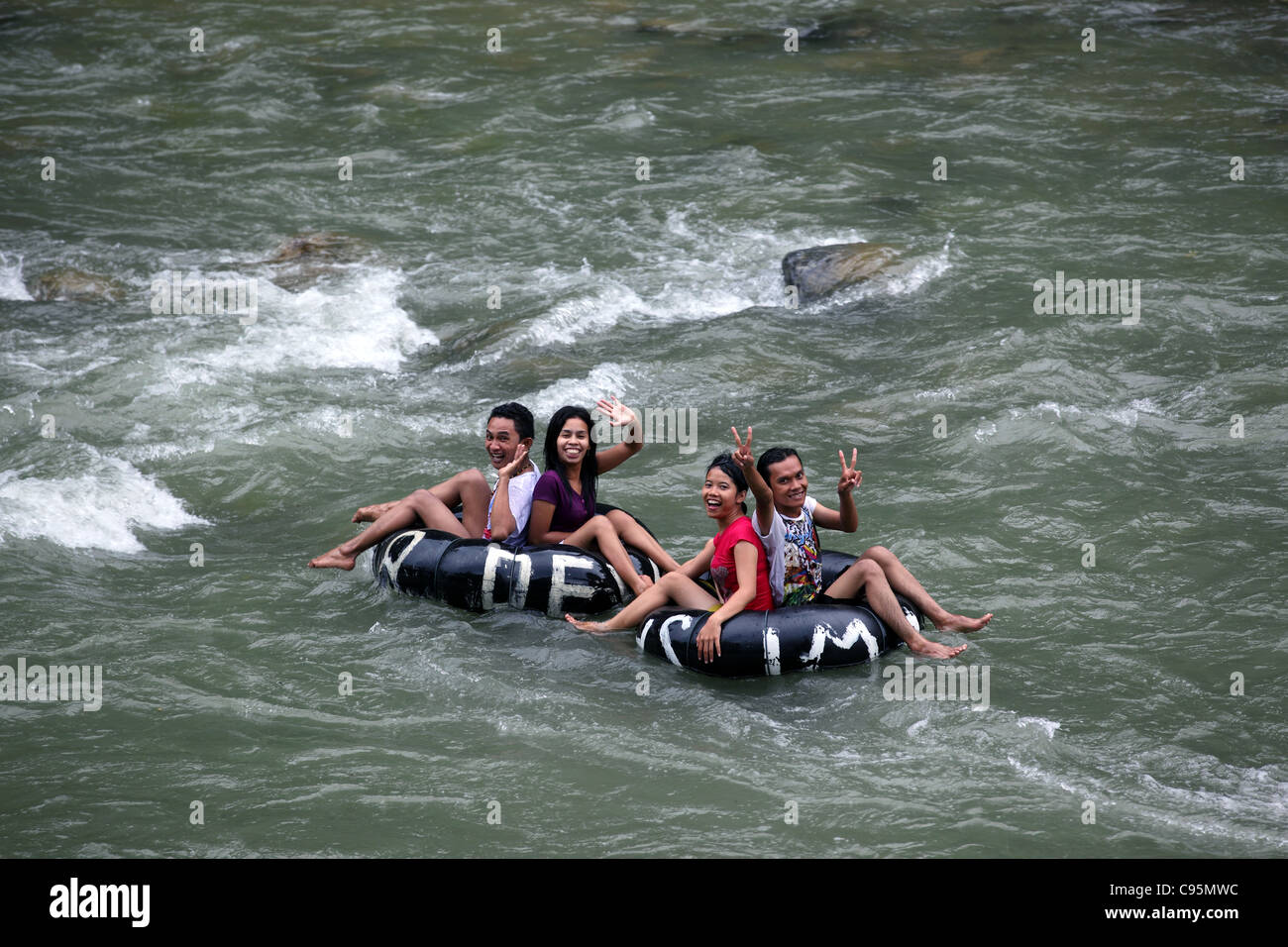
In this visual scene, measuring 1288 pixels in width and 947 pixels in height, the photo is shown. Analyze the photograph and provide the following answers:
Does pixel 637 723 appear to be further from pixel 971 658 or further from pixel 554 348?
pixel 554 348

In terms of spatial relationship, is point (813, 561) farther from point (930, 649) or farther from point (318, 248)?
point (318, 248)

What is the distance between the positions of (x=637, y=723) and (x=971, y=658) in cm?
186

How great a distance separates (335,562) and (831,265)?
6.57 metres

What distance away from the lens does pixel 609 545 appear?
25.4ft

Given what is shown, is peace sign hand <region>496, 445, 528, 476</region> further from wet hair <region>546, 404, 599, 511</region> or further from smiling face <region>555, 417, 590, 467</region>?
smiling face <region>555, 417, 590, 467</region>

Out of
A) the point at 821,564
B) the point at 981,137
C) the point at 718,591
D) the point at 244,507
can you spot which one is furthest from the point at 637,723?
the point at 981,137

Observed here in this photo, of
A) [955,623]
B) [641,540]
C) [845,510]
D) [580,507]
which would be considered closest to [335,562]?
[580,507]

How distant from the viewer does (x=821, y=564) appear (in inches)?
296

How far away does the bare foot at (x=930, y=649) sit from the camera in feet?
23.1

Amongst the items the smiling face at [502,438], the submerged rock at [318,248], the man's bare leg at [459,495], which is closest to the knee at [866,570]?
the smiling face at [502,438]

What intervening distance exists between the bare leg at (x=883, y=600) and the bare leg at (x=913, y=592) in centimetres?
9

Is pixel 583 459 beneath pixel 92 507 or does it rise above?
above

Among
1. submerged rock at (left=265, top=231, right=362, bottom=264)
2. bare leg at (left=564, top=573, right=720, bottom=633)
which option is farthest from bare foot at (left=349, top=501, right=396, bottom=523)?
submerged rock at (left=265, top=231, right=362, bottom=264)

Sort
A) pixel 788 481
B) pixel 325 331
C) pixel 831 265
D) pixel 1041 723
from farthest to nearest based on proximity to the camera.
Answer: pixel 831 265, pixel 325 331, pixel 788 481, pixel 1041 723
